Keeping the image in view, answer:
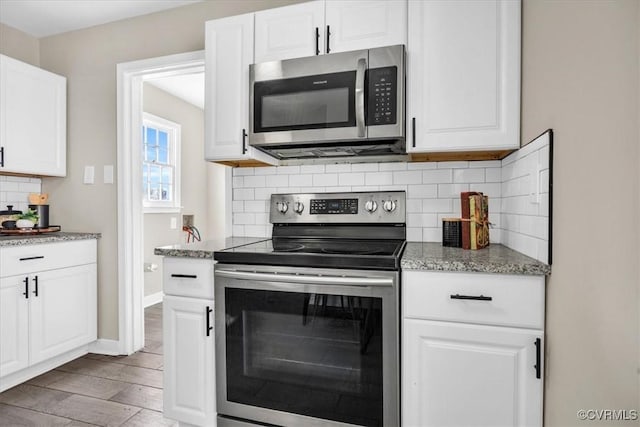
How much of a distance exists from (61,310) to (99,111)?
144 centimetres

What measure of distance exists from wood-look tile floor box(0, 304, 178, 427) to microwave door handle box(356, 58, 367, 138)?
1714 mm

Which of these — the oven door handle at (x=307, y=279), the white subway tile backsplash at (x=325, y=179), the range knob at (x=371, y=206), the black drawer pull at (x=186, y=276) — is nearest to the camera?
the oven door handle at (x=307, y=279)

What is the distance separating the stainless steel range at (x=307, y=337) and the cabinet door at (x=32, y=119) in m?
1.92

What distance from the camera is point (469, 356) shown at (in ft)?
4.56

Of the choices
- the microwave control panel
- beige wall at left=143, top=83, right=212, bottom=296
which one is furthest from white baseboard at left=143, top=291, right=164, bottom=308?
the microwave control panel

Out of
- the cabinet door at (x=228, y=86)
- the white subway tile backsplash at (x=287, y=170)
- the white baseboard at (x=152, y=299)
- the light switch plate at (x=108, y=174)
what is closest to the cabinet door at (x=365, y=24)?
the cabinet door at (x=228, y=86)

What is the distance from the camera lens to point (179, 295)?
5.74 ft

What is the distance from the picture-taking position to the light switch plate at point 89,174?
2.82 metres

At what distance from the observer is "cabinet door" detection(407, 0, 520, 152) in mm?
1597

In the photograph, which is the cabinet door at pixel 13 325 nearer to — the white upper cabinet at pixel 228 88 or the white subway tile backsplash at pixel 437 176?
the white upper cabinet at pixel 228 88

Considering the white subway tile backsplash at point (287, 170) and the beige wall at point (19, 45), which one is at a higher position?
the beige wall at point (19, 45)

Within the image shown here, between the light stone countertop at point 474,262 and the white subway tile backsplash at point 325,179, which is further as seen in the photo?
the white subway tile backsplash at point 325,179

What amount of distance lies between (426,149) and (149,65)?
2063 mm

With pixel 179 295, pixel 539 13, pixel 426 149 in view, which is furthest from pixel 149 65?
pixel 539 13
